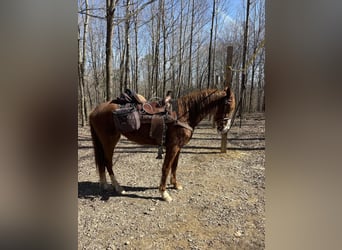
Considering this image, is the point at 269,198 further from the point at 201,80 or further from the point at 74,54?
the point at 74,54

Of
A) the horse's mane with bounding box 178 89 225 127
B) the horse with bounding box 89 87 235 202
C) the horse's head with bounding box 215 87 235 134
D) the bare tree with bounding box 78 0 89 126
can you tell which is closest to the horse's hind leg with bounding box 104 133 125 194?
the horse with bounding box 89 87 235 202

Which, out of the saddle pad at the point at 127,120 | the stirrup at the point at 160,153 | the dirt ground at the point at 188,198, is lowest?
the dirt ground at the point at 188,198

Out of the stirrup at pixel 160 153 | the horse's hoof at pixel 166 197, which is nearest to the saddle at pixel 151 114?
the stirrup at pixel 160 153

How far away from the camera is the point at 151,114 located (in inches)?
38.1

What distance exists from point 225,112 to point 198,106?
0.31 feet

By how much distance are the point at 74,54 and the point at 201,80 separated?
0.41m

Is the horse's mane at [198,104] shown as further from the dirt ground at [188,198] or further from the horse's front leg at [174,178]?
the horse's front leg at [174,178]

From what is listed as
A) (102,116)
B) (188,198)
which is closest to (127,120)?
(102,116)

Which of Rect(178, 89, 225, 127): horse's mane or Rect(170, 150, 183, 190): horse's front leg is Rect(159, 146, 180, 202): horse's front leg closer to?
Rect(170, 150, 183, 190): horse's front leg

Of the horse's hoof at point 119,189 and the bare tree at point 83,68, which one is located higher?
the bare tree at point 83,68

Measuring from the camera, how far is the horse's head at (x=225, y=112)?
90 cm

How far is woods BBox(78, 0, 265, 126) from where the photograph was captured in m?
0.87

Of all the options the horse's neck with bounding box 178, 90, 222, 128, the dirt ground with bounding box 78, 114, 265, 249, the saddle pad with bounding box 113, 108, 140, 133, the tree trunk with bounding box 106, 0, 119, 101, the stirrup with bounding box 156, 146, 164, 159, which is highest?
the tree trunk with bounding box 106, 0, 119, 101
